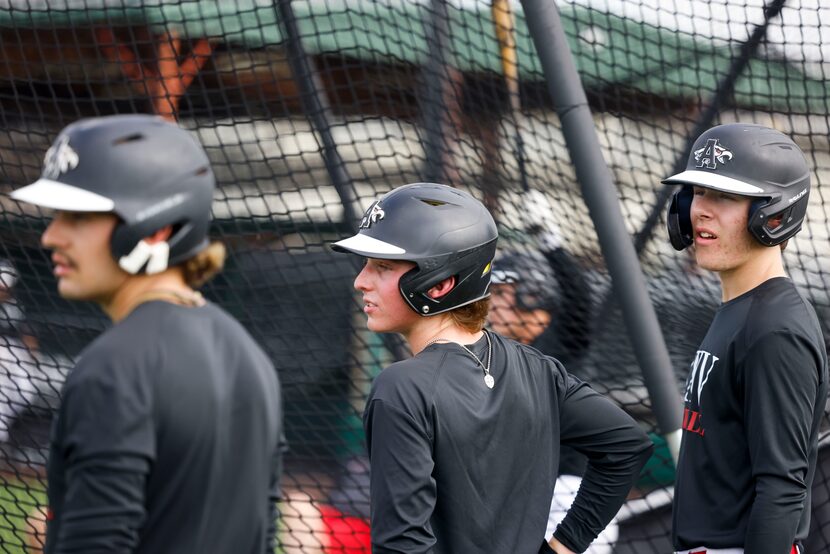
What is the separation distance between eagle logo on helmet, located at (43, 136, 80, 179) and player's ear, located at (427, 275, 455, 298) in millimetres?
893

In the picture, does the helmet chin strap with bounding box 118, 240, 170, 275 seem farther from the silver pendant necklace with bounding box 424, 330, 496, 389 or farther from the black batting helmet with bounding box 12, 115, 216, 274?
the silver pendant necklace with bounding box 424, 330, 496, 389

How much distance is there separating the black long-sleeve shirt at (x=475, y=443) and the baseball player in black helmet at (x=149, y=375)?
365 millimetres

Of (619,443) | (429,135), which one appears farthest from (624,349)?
(619,443)

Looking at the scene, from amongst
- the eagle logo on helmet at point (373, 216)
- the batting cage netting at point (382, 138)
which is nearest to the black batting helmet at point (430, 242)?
the eagle logo on helmet at point (373, 216)

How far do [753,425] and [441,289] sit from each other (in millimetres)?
732

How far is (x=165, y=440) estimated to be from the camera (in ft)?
5.08

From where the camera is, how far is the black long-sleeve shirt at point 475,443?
2.08 metres

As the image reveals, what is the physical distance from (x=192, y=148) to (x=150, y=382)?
1.39 feet

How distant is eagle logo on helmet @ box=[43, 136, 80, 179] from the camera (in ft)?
5.44

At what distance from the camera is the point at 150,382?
153cm

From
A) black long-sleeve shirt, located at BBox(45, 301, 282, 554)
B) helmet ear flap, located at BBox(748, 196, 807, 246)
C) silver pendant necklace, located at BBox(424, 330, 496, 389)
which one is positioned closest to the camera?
black long-sleeve shirt, located at BBox(45, 301, 282, 554)

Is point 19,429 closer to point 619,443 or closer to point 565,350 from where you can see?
point 565,350

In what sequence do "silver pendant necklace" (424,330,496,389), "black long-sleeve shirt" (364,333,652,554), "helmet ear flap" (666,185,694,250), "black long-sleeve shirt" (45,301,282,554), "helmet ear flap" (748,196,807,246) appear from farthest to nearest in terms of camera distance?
"helmet ear flap" (666,185,694,250) → "helmet ear flap" (748,196,807,246) → "silver pendant necklace" (424,330,496,389) → "black long-sleeve shirt" (364,333,652,554) → "black long-sleeve shirt" (45,301,282,554)

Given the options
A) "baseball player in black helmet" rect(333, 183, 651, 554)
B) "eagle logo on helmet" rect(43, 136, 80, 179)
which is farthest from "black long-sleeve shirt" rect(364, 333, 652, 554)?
"eagle logo on helmet" rect(43, 136, 80, 179)
